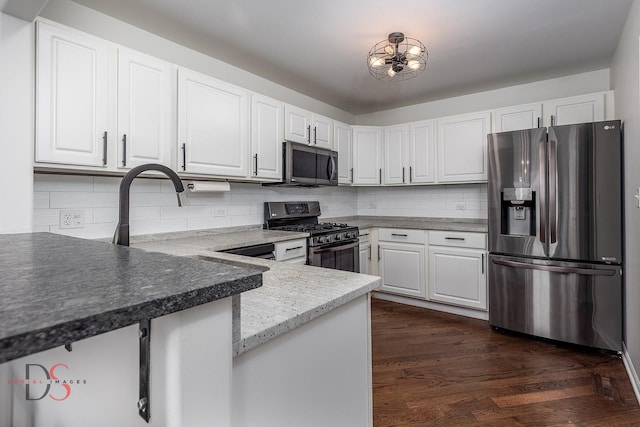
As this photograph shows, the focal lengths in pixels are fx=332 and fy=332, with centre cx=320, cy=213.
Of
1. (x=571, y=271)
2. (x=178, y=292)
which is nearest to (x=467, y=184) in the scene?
(x=571, y=271)

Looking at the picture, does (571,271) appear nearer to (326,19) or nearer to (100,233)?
(326,19)

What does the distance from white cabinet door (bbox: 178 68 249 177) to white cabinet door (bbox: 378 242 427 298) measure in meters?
1.88

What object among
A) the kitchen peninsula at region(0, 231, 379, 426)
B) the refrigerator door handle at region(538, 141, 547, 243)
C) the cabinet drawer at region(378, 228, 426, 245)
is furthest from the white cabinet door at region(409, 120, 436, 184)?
the kitchen peninsula at region(0, 231, 379, 426)

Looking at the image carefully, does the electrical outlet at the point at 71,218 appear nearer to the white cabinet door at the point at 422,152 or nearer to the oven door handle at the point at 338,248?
the oven door handle at the point at 338,248

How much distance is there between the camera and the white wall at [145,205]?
6.48ft

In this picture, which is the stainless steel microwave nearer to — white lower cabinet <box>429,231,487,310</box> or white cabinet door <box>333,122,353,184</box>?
white cabinet door <box>333,122,353,184</box>

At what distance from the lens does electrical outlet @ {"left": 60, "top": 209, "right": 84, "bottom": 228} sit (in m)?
2.02

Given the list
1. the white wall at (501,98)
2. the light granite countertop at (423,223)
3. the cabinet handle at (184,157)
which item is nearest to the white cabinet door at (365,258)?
the light granite countertop at (423,223)

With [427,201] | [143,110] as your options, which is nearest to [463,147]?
[427,201]

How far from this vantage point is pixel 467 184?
375 centimetres

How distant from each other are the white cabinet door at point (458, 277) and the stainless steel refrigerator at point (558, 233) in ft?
0.60

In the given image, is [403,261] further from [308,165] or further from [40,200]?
[40,200]

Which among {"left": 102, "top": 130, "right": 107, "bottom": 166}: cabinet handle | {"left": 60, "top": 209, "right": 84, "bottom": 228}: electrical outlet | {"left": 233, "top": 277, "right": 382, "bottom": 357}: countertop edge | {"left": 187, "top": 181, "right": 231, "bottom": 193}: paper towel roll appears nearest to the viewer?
{"left": 233, "top": 277, "right": 382, "bottom": 357}: countertop edge

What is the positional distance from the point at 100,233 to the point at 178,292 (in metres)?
2.10
